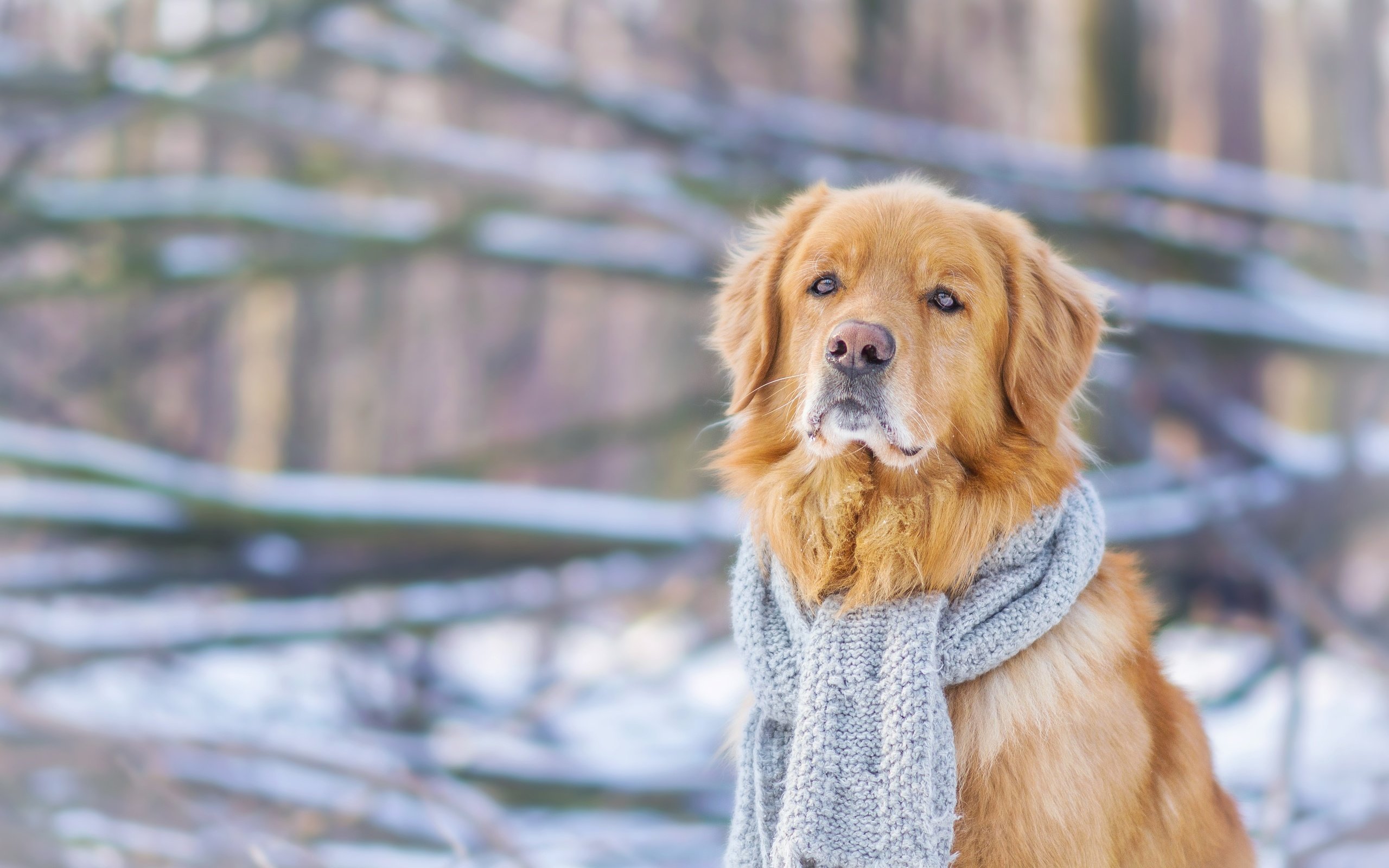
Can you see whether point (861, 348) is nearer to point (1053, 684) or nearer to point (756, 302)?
point (756, 302)

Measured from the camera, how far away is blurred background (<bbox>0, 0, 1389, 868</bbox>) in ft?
15.0

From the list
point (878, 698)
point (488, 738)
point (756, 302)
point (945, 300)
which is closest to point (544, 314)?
point (488, 738)

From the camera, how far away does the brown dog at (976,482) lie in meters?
1.75

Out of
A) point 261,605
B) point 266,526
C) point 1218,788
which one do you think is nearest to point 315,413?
point 266,526

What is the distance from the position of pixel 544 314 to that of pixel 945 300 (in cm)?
312

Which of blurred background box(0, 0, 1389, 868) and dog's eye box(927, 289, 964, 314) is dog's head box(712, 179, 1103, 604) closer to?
dog's eye box(927, 289, 964, 314)

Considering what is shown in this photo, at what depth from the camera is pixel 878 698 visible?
1742mm

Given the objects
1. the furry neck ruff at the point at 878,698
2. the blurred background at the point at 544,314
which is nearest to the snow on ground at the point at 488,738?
Result: the blurred background at the point at 544,314

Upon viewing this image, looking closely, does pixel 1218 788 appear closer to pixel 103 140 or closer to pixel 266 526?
pixel 266 526

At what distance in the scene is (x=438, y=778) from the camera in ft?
13.4

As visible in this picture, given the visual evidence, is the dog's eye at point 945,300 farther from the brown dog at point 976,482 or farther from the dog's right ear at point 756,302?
the dog's right ear at point 756,302

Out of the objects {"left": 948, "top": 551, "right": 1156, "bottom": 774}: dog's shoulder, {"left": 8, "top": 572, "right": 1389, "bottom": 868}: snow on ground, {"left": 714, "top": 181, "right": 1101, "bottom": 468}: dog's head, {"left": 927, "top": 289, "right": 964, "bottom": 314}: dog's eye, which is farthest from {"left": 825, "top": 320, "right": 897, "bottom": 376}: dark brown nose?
{"left": 8, "top": 572, "right": 1389, "bottom": 868}: snow on ground

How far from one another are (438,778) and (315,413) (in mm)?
1734

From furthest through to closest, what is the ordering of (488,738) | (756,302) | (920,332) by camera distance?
(488,738) → (756,302) → (920,332)
